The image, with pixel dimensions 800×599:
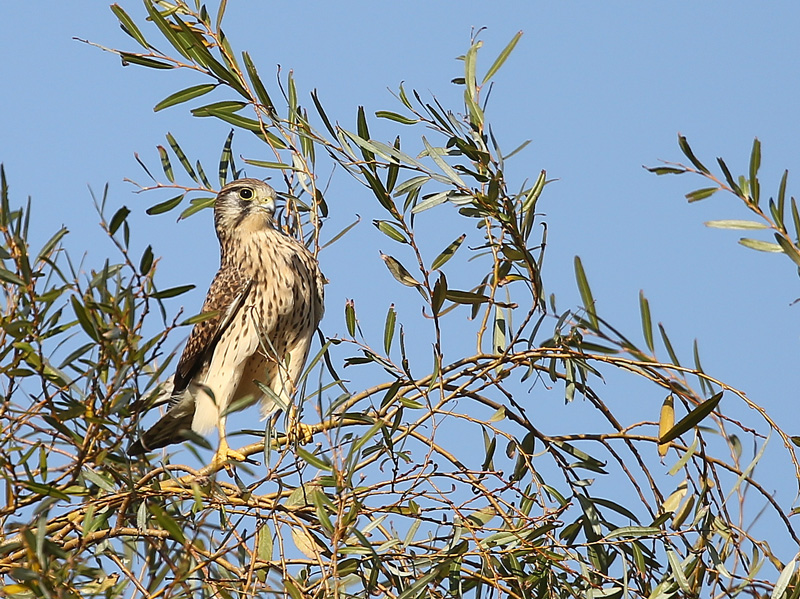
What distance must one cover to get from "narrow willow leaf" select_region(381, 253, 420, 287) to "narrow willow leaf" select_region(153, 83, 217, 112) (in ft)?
2.76

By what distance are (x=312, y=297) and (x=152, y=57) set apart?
1.29 meters

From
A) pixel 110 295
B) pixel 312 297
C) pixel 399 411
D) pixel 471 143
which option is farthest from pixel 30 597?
pixel 312 297

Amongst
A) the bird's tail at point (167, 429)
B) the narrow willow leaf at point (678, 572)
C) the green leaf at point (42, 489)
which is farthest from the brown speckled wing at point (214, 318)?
the narrow willow leaf at point (678, 572)

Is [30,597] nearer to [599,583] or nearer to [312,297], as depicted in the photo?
[599,583]

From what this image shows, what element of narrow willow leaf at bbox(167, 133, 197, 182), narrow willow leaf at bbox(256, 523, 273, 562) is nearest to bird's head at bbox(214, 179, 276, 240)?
narrow willow leaf at bbox(167, 133, 197, 182)

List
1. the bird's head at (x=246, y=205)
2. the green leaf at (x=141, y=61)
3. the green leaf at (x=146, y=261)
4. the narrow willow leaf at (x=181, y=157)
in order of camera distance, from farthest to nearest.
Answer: the bird's head at (x=246, y=205) < the narrow willow leaf at (x=181, y=157) < the green leaf at (x=141, y=61) < the green leaf at (x=146, y=261)

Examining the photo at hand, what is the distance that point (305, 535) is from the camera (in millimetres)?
Result: 2500

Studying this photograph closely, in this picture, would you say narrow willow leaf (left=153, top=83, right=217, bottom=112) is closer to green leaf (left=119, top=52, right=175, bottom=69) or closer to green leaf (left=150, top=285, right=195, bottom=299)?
green leaf (left=119, top=52, right=175, bottom=69)

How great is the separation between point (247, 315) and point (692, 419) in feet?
7.07

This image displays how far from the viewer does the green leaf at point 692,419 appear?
2.30 m

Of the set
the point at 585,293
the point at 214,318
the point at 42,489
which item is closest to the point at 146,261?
the point at 42,489

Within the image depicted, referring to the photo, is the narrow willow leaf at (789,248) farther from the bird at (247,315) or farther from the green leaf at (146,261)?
the bird at (247,315)

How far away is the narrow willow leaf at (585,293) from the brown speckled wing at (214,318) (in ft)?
6.40

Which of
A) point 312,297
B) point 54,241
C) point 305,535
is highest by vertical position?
point 312,297
